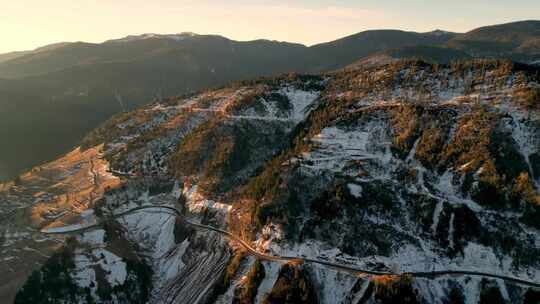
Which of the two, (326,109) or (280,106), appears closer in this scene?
(326,109)

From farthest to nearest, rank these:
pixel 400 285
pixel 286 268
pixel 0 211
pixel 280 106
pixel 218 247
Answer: pixel 280 106 → pixel 0 211 → pixel 218 247 → pixel 286 268 → pixel 400 285

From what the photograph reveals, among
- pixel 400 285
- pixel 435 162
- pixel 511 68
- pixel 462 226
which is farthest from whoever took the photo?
pixel 511 68

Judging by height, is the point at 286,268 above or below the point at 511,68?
below

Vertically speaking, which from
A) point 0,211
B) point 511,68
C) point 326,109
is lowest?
point 0,211

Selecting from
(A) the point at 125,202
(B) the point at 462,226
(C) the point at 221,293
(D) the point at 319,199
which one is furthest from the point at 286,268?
(A) the point at 125,202

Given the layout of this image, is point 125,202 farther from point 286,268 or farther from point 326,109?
point 326,109

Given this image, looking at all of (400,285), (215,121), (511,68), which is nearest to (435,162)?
(400,285)
